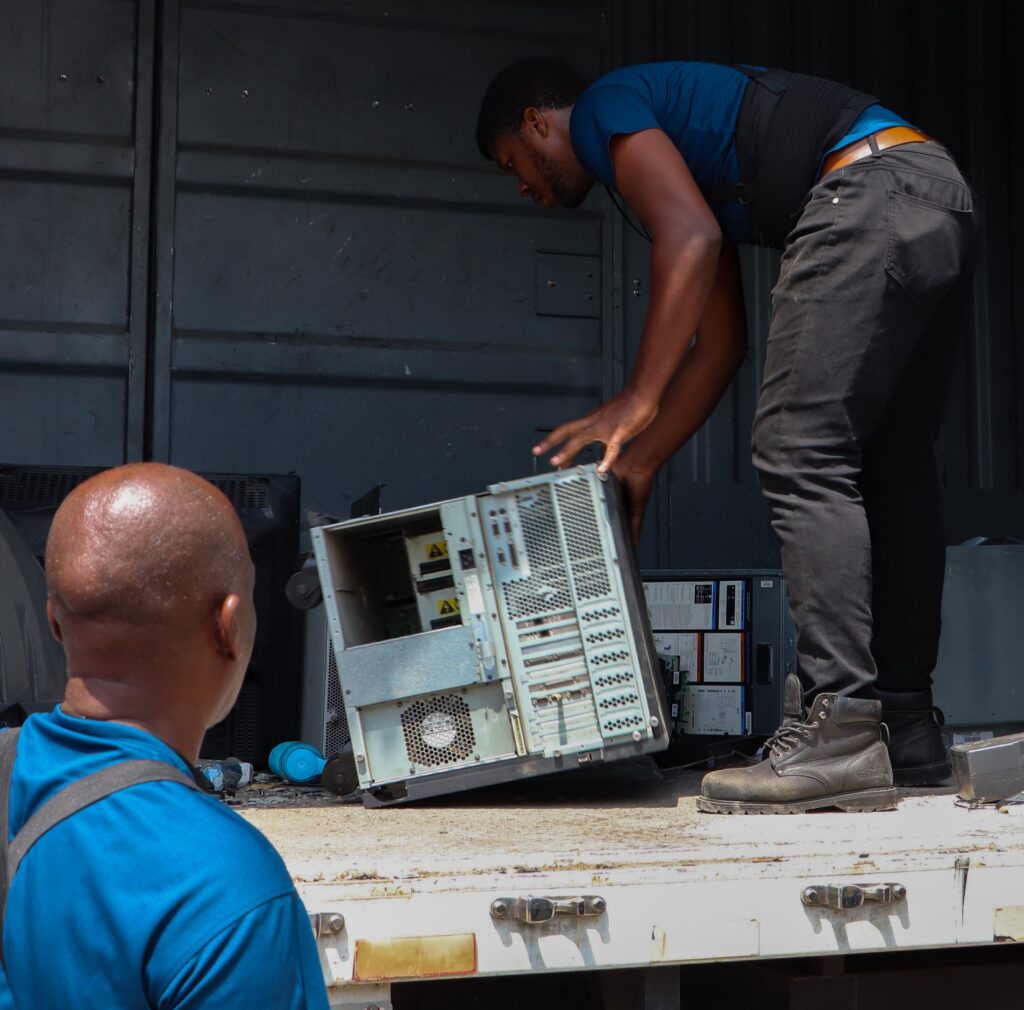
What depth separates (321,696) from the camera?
8.82ft

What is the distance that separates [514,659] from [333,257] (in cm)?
220

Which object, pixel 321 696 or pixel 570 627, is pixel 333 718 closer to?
pixel 321 696

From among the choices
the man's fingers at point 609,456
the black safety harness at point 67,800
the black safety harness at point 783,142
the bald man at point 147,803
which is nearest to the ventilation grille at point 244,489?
the man's fingers at point 609,456

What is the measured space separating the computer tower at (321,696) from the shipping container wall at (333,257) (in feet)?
3.82

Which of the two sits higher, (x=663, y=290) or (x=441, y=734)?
(x=663, y=290)

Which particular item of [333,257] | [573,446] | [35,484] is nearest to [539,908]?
[573,446]

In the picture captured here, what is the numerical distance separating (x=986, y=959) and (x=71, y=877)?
1373mm

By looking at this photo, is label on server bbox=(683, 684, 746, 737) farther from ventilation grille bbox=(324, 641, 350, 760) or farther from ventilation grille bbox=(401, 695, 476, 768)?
ventilation grille bbox=(401, 695, 476, 768)

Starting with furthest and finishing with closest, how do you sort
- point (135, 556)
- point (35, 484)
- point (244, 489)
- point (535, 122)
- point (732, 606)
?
point (732, 606) → point (244, 489) → point (35, 484) → point (535, 122) → point (135, 556)

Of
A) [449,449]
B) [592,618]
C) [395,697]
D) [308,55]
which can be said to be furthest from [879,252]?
[308,55]

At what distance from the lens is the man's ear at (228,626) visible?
988 millimetres

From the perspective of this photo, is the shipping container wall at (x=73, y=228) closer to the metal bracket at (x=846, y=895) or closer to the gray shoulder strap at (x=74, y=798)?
the metal bracket at (x=846, y=895)

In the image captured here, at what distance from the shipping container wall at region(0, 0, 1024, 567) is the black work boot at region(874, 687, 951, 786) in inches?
71.1

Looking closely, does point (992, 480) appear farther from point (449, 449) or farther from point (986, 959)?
point (986, 959)
